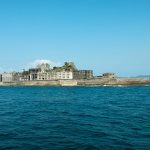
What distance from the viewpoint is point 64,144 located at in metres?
20.1

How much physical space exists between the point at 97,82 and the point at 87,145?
17568cm

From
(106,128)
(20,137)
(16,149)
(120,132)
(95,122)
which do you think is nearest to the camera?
(16,149)

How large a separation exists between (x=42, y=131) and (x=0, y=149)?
20.7ft

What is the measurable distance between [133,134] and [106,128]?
11.5 ft

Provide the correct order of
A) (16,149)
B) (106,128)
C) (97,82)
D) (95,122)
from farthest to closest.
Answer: (97,82) < (95,122) < (106,128) < (16,149)

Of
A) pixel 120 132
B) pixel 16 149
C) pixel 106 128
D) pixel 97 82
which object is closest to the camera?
pixel 16 149

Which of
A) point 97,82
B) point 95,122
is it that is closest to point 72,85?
point 97,82

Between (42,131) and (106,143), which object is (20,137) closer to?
(42,131)

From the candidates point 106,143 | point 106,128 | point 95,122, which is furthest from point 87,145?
point 95,122

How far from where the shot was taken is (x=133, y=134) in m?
22.9

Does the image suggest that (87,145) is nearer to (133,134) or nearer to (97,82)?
(133,134)

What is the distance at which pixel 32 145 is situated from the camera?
19.7 metres

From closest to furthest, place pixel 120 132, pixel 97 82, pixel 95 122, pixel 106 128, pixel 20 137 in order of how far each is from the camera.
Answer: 1. pixel 20 137
2. pixel 120 132
3. pixel 106 128
4. pixel 95 122
5. pixel 97 82

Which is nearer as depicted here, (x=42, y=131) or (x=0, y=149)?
(x=0, y=149)
